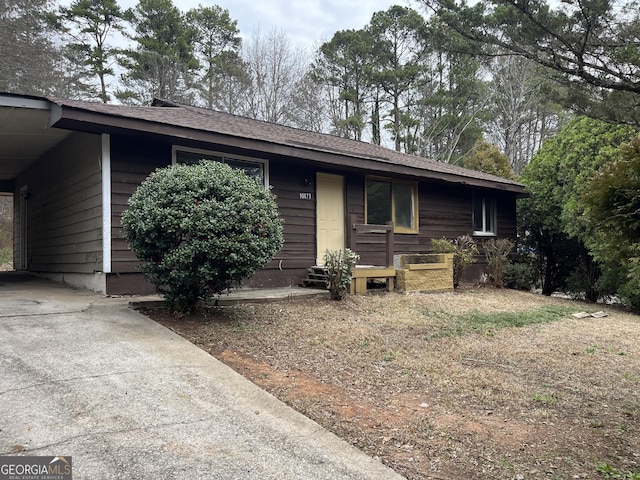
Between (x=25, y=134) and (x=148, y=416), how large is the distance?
7.06 metres

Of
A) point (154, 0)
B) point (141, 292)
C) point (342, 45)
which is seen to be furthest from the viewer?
point (342, 45)

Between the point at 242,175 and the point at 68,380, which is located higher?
the point at 242,175

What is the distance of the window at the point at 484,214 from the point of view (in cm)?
1291

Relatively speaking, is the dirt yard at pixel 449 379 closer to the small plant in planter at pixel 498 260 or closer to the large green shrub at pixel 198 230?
the large green shrub at pixel 198 230

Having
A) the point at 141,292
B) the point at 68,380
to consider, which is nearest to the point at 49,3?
the point at 141,292

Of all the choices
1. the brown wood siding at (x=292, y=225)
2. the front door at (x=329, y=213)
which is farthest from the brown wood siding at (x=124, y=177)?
the front door at (x=329, y=213)

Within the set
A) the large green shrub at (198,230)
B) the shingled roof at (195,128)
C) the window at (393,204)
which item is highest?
the shingled roof at (195,128)

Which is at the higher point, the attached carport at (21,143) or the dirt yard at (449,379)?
the attached carport at (21,143)

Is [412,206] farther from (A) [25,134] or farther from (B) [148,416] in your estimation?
(B) [148,416]

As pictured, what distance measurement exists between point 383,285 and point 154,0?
17.8 meters

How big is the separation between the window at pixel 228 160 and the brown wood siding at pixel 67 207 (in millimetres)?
1254

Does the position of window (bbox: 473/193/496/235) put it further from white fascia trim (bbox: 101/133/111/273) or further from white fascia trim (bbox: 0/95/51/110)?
white fascia trim (bbox: 0/95/51/110)

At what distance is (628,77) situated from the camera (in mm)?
5086

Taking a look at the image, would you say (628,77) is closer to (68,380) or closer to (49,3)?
(68,380)
